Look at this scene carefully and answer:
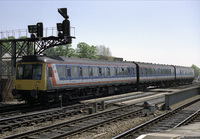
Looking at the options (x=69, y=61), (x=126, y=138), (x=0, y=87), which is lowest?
(x=126, y=138)

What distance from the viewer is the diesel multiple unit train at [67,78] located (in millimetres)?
17859

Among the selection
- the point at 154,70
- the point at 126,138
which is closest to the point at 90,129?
the point at 126,138

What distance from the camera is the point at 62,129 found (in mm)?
11633

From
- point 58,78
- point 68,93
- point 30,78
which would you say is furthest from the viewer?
point 68,93

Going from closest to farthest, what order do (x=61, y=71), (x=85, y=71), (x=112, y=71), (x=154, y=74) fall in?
(x=61, y=71) < (x=85, y=71) < (x=112, y=71) < (x=154, y=74)

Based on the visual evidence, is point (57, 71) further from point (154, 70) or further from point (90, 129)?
point (154, 70)

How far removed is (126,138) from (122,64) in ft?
64.5

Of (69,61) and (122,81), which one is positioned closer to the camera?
(69,61)

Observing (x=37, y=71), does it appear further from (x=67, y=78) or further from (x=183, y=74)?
(x=183, y=74)

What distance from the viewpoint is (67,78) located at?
19.8 meters

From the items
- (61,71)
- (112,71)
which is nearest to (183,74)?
(112,71)

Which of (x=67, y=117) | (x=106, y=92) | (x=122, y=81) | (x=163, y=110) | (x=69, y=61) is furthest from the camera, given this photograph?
(x=122, y=81)

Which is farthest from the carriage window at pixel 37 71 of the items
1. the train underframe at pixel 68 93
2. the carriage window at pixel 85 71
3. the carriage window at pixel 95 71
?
the carriage window at pixel 95 71

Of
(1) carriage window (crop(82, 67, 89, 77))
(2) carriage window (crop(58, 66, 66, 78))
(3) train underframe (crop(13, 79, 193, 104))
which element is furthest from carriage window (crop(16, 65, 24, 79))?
(1) carriage window (crop(82, 67, 89, 77))
